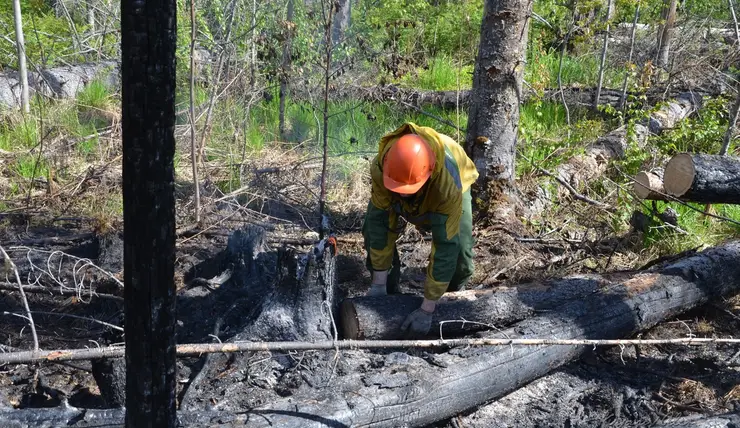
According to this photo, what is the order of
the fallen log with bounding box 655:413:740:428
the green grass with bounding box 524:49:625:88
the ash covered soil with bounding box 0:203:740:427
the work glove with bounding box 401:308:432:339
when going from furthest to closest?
the green grass with bounding box 524:49:625:88, the work glove with bounding box 401:308:432:339, the ash covered soil with bounding box 0:203:740:427, the fallen log with bounding box 655:413:740:428

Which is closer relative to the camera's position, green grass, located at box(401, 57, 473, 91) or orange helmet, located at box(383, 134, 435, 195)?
orange helmet, located at box(383, 134, 435, 195)

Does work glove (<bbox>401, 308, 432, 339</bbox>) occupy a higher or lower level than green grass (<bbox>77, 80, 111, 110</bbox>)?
lower

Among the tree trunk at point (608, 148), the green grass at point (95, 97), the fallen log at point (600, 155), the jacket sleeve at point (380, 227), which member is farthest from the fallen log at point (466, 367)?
the green grass at point (95, 97)

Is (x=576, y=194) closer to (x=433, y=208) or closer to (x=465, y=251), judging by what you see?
(x=465, y=251)

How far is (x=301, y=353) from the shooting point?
3.60 metres

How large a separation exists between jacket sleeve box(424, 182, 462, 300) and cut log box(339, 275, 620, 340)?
0.23 metres

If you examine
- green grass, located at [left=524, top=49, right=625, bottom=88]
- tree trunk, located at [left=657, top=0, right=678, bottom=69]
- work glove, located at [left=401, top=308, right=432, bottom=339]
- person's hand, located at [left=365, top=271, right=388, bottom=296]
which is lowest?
work glove, located at [left=401, top=308, right=432, bottom=339]

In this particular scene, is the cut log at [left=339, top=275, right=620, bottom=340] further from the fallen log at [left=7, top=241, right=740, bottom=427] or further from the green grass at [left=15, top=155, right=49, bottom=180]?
the green grass at [left=15, top=155, right=49, bottom=180]

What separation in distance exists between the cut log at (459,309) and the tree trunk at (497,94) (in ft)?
5.55

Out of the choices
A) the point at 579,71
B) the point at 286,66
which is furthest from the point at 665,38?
the point at 286,66

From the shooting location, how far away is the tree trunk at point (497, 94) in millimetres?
5602

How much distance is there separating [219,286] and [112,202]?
1926mm

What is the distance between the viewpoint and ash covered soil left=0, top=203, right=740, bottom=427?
3490mm

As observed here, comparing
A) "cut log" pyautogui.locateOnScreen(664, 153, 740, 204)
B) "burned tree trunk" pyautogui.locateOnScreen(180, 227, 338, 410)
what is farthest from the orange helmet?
"cut log" pyautogui.locateOnScreen(664, 153, 740, 204)
